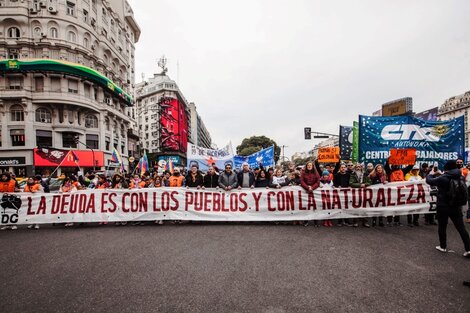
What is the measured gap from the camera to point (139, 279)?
3.07 m

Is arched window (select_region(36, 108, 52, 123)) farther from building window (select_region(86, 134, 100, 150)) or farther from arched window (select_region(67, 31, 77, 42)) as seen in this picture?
arched window (select_region(67, 31, 77, 42))

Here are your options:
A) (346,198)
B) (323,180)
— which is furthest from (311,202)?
(323,180)

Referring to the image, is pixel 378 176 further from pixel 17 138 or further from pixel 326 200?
pixel 17 138

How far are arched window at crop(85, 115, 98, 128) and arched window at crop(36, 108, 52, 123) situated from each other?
12.5 feet

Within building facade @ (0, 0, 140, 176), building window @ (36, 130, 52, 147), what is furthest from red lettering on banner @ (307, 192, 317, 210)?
building window @ (36, 130, 52, 147)

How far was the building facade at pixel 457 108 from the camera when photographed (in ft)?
226

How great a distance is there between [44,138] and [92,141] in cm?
491

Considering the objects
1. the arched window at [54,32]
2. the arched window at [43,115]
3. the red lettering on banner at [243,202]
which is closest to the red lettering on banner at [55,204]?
the red lettering on banner at [243,202]

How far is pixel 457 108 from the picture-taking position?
2822 inches

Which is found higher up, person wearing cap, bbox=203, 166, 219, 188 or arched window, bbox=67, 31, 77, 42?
arched window, bbox=67, 31, 77, 42

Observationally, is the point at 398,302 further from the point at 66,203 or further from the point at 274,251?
the point at 66,203

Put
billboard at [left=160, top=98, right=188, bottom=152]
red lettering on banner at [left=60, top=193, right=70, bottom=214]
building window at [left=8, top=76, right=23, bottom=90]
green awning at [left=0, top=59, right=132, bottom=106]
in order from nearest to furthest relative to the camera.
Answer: red lettering on banner at [left=60, top=193, right=70, bottom=214]
green awning at [left=0, top=59, right=132, bottom=106]
building window at [left=8, top=76, right=23, bottom=90]
billboard at [left=160, top=98, right=188, bottom=152]

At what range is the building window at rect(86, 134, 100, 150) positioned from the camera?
28.4 meters

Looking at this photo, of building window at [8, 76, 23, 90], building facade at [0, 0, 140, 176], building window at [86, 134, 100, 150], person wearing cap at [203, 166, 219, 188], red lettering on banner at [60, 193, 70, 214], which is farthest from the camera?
building window at [86, 134, 100, 150]
